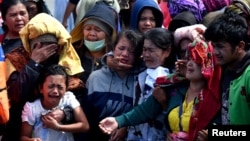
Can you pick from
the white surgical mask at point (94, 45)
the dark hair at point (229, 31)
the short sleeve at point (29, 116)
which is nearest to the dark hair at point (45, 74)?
the short sleeve at point (29, 116)

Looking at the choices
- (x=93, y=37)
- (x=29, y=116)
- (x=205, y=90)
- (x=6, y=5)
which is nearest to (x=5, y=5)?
(x=6, y=5)

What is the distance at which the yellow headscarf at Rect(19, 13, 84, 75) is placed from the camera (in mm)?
4555

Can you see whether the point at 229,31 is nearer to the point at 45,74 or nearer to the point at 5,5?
the point at 45,74

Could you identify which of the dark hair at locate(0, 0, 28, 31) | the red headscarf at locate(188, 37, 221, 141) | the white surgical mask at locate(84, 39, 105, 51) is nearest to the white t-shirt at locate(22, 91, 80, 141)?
the white surgical mask at locate(84, 39, 105, 51)

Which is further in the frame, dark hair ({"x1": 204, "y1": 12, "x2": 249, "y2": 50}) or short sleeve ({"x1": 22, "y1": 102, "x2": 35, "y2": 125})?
short sleeve ({"x1": 22, "y1": 102, "x2": 35, "y2": 125})

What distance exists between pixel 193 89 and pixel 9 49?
151 centimetres

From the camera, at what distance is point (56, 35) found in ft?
15.2

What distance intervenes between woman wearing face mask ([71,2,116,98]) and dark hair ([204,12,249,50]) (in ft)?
3.98

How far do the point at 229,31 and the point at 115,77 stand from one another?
111cm

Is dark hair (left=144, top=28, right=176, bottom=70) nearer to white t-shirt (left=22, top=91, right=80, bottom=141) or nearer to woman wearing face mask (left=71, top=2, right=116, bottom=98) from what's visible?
woman wearing face mask (left=71, top=2, right=116, bottom=98)

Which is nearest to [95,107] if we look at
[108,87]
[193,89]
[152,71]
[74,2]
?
[108,87]

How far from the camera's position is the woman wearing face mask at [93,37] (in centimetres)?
495

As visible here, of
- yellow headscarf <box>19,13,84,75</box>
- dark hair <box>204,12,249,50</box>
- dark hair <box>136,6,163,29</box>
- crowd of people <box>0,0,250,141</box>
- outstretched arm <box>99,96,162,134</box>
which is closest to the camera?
dark hair <box>204,12,249,50</box>

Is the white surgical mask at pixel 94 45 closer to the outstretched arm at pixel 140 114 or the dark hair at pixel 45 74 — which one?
the dark hair at pixel 45 74
